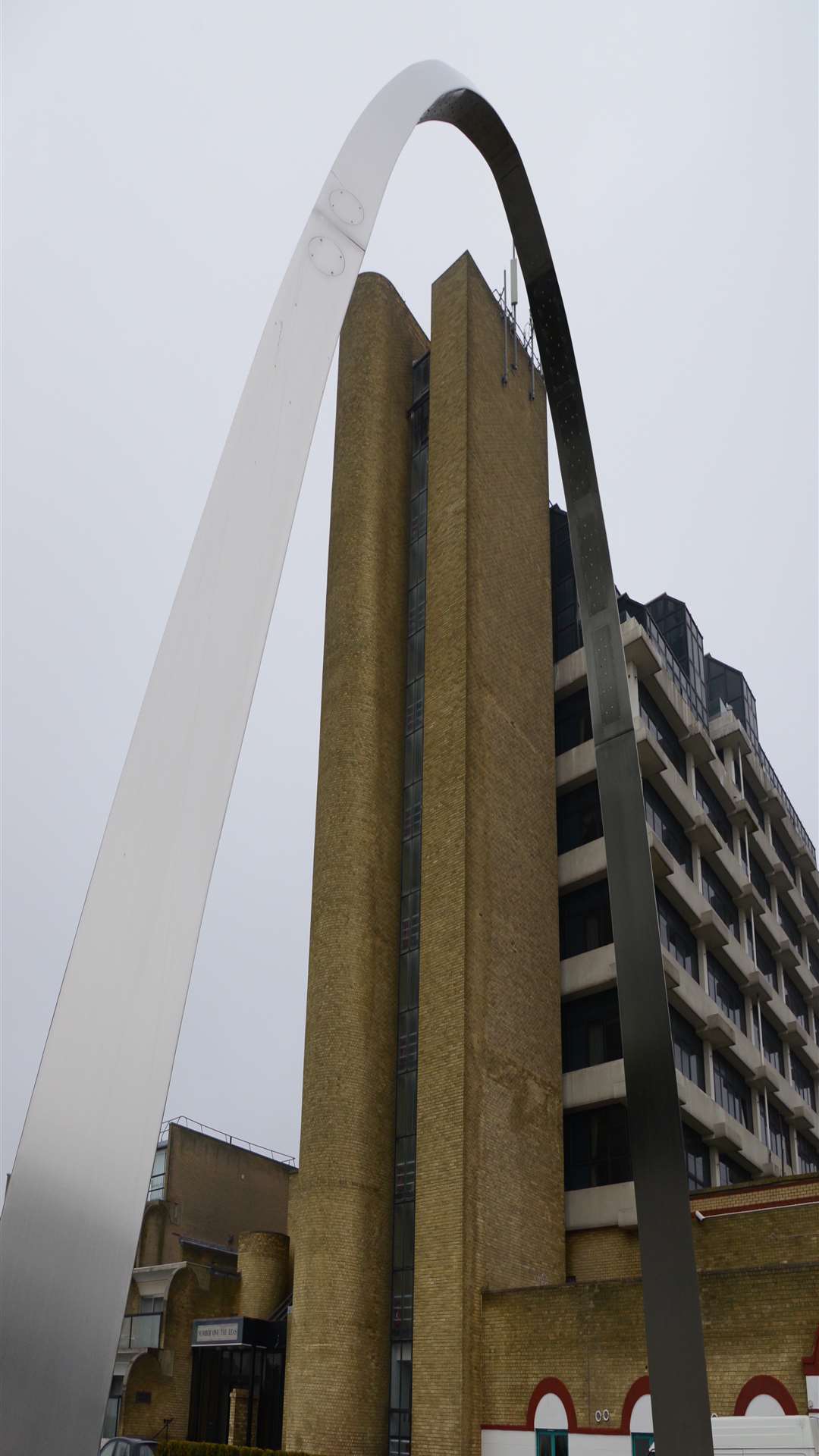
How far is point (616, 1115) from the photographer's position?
101 ft

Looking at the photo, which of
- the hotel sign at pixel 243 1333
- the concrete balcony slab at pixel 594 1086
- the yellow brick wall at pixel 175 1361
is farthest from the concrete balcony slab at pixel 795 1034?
the hotel sign at pixel 243 1333

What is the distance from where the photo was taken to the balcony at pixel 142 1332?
3438 cm

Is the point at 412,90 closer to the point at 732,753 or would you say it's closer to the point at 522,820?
the point at 522,820

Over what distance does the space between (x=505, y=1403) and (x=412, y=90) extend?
22.5 metres

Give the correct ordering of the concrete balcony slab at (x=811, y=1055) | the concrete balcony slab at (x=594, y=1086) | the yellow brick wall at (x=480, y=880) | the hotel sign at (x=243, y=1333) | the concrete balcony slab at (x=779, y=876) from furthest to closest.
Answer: the concrete balcony slab at (x=811, y=1055)
the concrete balcony slab at (x=779, y=876)
the hotel sign at (x=243, y=1333)
the concrete balcony slab at (x=594, y=1086)
the yellow brick wall at (x=480, y=880)

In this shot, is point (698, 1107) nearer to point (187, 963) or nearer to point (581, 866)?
point (581, 866)

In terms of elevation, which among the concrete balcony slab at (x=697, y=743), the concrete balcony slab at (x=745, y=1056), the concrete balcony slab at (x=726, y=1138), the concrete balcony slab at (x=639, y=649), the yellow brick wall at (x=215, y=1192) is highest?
the concrete balcony slab at (x=697, y=743)

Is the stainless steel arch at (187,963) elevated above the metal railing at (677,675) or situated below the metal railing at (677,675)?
below

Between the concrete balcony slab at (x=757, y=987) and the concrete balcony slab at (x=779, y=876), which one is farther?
the concrete balcony slab at (x=779, y=876)

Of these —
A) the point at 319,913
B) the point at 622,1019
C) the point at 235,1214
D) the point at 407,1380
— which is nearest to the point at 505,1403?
the point at 407,1380

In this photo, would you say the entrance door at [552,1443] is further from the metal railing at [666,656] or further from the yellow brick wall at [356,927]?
the metal railing at [666,656]

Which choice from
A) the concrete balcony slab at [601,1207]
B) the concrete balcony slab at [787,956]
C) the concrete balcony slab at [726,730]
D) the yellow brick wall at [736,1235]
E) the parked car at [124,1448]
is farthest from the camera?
the concrete balcony slab at [787,956]

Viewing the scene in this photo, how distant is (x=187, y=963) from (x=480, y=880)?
22.9 metres

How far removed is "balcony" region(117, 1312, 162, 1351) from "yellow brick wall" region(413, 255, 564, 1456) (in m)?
11.9
